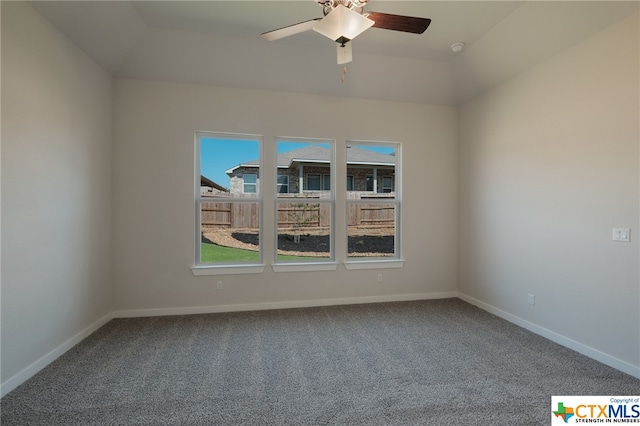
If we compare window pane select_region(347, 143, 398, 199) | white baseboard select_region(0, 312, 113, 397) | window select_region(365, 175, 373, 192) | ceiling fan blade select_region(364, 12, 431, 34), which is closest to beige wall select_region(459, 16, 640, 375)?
window pane select_region(347, 143, 398, 199)

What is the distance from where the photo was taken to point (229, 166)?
387cm

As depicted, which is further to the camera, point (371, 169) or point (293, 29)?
point (371, 169)

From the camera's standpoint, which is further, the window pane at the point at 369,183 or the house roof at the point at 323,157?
the window pane at the point at 369,183

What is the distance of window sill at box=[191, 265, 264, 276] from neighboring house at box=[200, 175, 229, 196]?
941 mm

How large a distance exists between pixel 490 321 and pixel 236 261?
10.4ft

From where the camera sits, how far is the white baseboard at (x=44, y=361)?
2053mm

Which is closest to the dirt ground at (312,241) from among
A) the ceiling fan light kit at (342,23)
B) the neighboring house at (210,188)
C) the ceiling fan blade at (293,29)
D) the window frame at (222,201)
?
the window frame at (222,201)

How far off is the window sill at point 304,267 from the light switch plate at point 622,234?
2770 millimetres

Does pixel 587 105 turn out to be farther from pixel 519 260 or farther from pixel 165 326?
pixel 165 326

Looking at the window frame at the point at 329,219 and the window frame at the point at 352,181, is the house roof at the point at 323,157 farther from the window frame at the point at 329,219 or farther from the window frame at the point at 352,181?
the window frame at the point at 352,181

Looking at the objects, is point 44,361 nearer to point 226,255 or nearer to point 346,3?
point 226,255

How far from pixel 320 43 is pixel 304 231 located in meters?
2.29

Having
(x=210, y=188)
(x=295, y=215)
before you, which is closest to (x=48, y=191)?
(x=210, y=188)

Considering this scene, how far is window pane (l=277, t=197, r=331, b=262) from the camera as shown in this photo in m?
3.98
